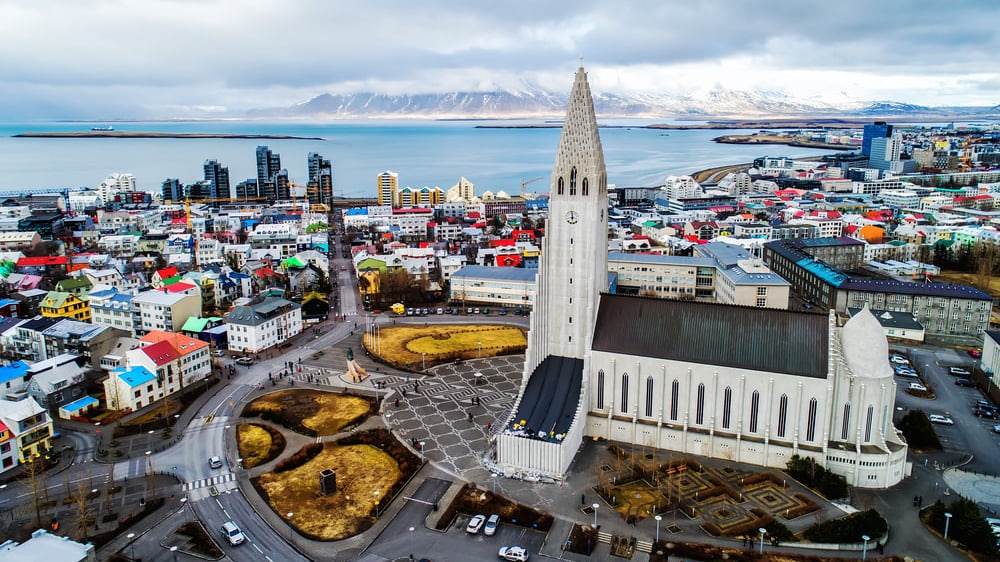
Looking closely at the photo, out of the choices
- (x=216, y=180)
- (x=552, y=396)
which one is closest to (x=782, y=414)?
(x=552, y=396)

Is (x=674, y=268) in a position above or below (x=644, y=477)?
above

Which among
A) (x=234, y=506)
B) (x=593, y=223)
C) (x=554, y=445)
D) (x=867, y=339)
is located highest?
(x=593, y=223)

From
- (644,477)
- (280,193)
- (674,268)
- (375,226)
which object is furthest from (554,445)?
(280,193)

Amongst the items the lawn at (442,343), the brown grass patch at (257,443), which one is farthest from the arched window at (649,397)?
the brown grass patch at (257,443)

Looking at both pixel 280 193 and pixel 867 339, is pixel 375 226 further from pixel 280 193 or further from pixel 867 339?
pixel 867 339

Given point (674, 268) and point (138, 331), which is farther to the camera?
point (674, 268)

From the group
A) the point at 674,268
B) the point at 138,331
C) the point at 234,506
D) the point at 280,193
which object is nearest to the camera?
the point at 234,506

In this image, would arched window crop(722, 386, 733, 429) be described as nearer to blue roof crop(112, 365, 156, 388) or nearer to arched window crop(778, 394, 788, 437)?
arched window crop(778, 394, 788, 437)
